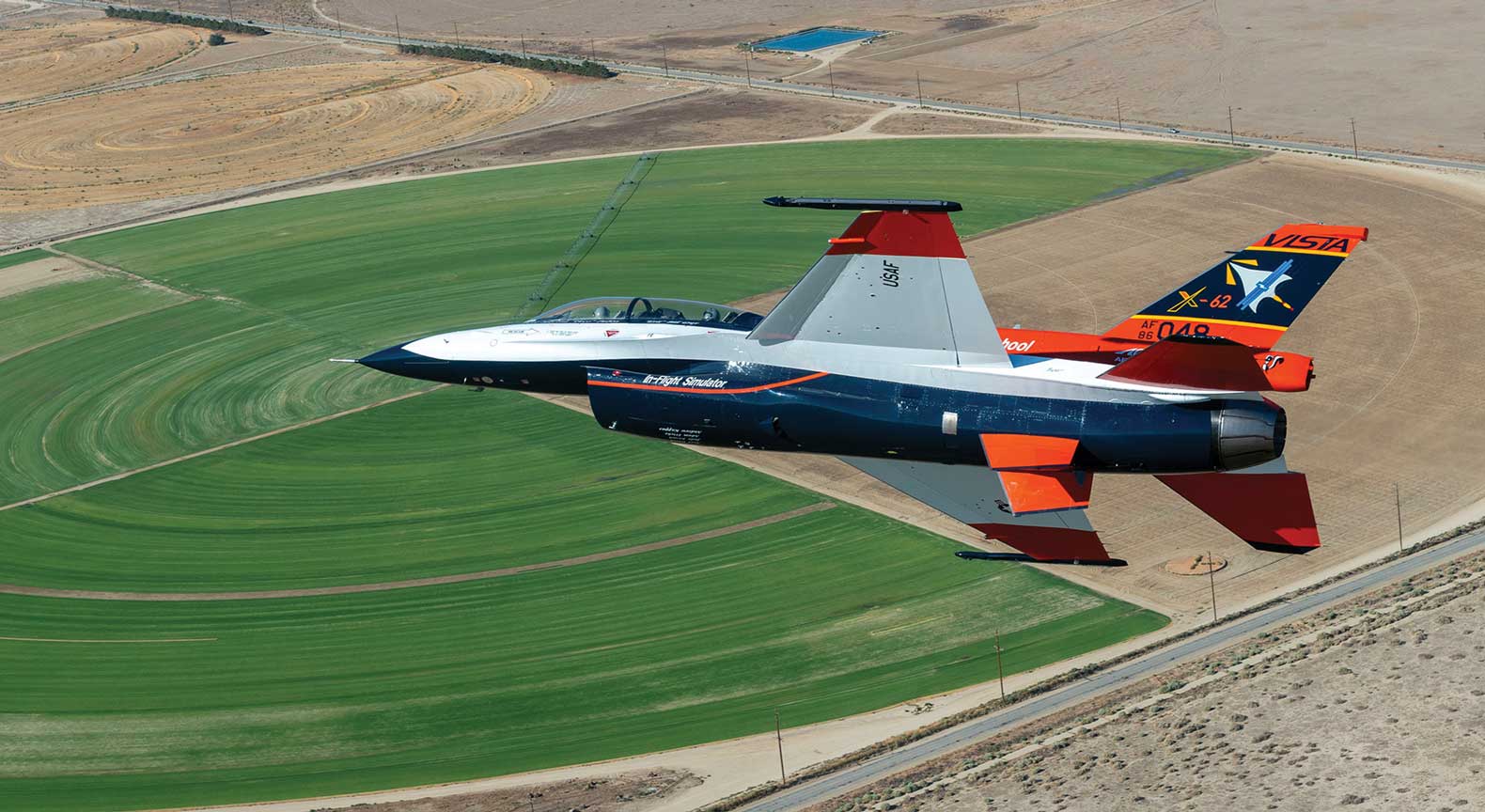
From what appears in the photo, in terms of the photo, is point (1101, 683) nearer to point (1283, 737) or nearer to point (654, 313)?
point (1283, 737)

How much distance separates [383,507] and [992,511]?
1204 inches

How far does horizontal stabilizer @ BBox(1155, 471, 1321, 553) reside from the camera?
41094mm

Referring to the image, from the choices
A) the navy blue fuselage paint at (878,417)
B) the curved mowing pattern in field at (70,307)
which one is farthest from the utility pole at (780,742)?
the curved mowing pattern in field at (70,307)

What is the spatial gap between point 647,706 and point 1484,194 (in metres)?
66.0

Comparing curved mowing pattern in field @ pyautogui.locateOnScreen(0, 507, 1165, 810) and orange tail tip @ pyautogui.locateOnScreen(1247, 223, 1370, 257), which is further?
curved mowing pattern in field @ pyautogui.locateOnScreen(0, 507, 1165, 810)

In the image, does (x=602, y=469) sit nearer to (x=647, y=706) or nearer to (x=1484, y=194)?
(x=647, y=706)

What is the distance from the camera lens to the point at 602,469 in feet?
225

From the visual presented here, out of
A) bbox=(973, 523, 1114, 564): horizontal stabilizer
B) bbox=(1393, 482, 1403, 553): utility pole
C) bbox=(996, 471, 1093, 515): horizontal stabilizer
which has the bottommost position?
bbox=(1393, 482, 1403, 553): utility pole

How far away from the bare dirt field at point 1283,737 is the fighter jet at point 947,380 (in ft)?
23.0

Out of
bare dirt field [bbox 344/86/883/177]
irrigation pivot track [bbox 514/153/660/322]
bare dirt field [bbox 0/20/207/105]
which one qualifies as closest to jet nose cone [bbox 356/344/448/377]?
irrigation pivot track [bbox 514/153/660/322]

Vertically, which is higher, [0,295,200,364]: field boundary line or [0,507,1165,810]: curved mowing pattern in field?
[0,295,200,364]: field boundary line

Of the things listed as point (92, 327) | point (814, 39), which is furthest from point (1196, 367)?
point (814, 39)

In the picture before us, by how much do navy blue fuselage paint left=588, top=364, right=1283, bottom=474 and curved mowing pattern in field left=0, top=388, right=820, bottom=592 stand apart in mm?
15685

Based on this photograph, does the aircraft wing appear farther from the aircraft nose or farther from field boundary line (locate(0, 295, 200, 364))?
field boundary line (locate(0, 295, 200, 364))
